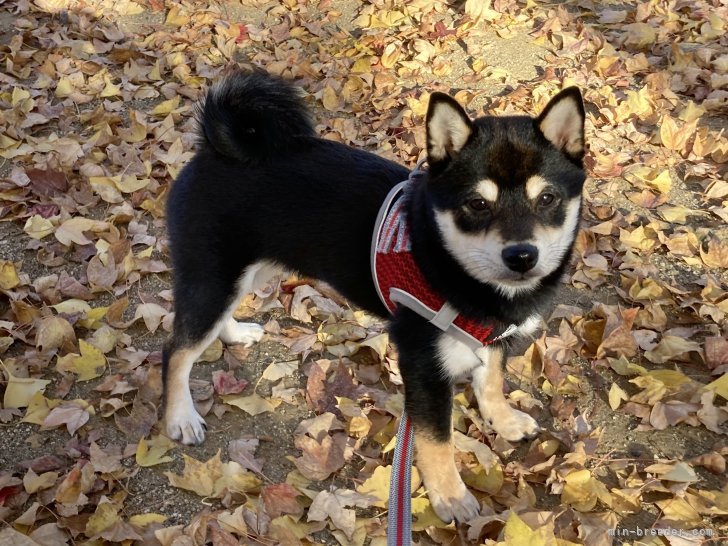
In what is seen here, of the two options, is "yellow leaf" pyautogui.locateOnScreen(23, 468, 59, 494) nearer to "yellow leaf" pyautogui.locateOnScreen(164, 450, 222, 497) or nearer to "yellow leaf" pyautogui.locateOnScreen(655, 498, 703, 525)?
"yellow leaf" pyautogui.locateOnScreen(164, 450, 222, 497)

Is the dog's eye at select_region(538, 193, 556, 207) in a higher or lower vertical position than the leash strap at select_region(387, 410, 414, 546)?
higher

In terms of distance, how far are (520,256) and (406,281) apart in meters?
0.50

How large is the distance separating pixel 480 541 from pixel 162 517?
1.28m

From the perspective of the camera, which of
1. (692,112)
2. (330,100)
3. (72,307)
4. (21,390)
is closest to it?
(21,390)

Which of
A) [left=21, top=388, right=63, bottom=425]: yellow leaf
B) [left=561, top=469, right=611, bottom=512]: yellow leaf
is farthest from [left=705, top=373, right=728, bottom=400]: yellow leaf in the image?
[left=21, top=388, right=63, bottom=425]: yellow leaf

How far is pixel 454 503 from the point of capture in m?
2.71

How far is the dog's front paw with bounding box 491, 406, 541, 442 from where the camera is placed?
9.95 ft

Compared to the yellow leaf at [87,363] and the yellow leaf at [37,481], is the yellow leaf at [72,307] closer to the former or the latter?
the yellow leaf at [87,363]

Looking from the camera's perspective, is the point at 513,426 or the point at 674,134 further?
the point at 674,134

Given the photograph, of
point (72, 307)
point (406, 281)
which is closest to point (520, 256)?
point (406, 281)

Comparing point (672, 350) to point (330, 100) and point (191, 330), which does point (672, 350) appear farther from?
point (330, 100)

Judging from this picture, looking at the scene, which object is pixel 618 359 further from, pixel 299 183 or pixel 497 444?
pixel 299 183

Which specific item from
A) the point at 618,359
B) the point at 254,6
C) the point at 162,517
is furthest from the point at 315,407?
the point at 254,6

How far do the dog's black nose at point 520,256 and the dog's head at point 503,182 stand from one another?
0.07 ft
